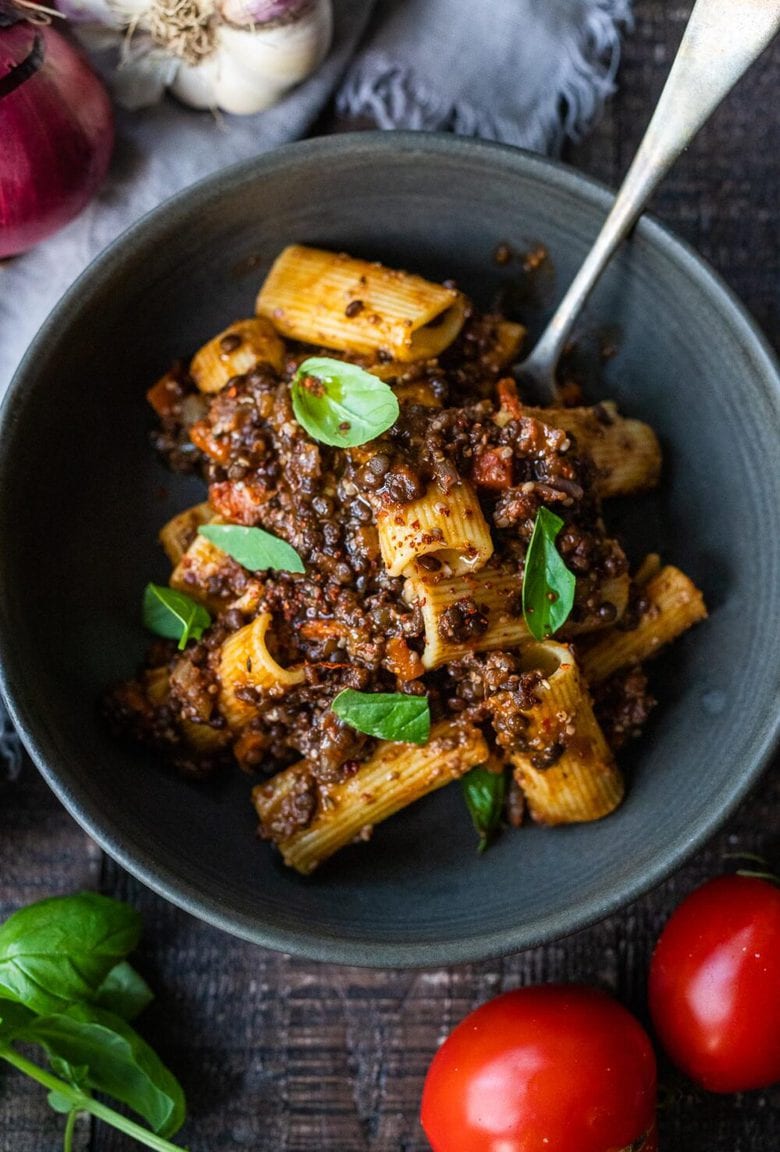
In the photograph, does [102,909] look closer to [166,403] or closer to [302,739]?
[302,739]

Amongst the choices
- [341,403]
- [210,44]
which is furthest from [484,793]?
[210,44]

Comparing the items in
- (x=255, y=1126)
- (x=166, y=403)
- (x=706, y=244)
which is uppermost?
(x=706, y=244)

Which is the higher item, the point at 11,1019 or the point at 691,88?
the point at 691,88

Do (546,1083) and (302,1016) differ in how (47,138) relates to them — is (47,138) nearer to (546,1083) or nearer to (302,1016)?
(302,1016)

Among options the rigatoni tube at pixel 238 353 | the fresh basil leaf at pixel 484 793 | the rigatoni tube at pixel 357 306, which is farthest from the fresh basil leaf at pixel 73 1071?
the rigatoni tube at pixel 357 306

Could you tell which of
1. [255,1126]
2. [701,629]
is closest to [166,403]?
[701,629]
